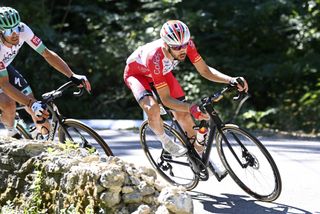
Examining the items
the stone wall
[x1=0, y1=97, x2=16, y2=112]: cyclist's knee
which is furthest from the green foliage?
the stone wall

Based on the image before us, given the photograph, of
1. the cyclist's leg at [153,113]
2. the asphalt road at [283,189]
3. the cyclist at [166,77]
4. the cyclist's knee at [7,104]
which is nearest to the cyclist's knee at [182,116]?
the cyclist at [166,77]

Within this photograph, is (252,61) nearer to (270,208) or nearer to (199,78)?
(199,78)

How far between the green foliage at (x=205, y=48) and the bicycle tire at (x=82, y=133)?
8688mm

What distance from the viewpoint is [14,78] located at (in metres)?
8.32

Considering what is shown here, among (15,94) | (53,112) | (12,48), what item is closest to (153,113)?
(53,112)

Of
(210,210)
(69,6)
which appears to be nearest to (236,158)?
(210,210)

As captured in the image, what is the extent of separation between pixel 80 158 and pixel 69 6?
13.2m

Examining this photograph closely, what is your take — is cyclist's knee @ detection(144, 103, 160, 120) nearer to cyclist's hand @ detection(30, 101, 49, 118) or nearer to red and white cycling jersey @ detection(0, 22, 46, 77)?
cyclist's hand @ detection(30, 101, 49, 118)

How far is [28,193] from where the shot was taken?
6.31 meters

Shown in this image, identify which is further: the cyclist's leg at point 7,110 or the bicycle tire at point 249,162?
the cyclist's leg at point 7,110

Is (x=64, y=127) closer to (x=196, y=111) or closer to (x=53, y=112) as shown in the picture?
(x=53, y=112)

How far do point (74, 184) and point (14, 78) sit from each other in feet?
9.66

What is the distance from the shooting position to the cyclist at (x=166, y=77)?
7066 millimetres

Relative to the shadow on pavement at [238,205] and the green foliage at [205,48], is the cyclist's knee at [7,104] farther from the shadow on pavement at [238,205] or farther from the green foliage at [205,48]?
the green foliage at [205,48]
